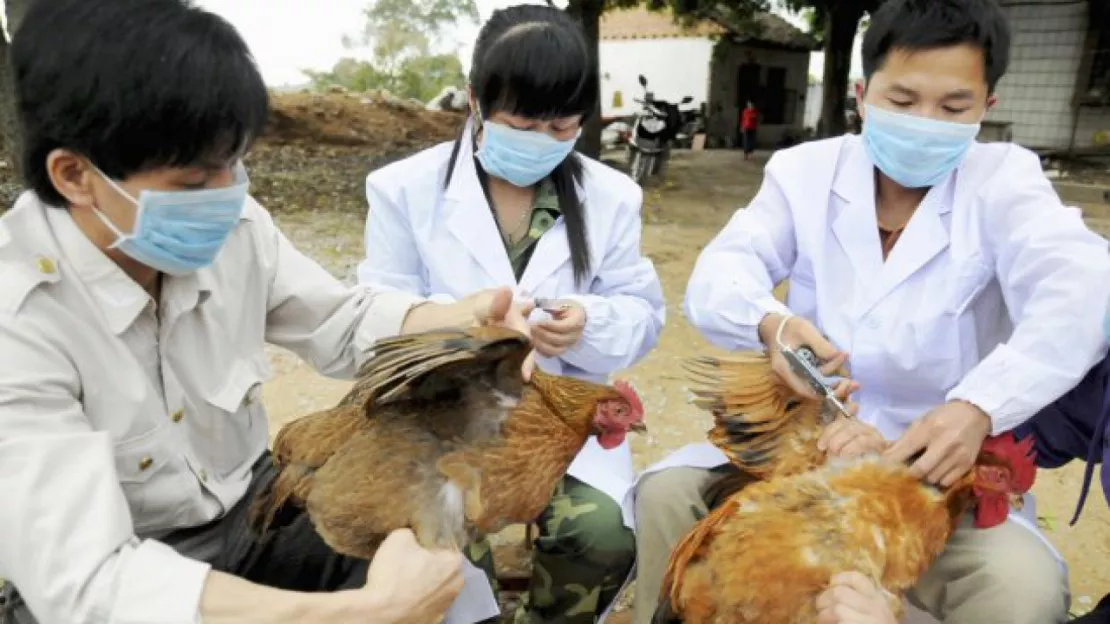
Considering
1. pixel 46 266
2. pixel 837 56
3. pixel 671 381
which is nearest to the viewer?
pixel 46 266

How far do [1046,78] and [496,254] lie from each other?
15.9m

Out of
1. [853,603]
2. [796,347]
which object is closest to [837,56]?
[796,347]

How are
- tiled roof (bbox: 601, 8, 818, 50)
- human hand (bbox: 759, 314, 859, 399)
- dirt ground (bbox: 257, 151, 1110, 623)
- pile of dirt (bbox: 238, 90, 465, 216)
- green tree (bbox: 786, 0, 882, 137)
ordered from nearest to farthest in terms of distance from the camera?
human hand (bbox: 759, 314, 859, 399) → dirt ground (bbox: 257, 151, 1110, 623) → pile of dirt (bbox: 238, 90, 465, 216) → green tree (bbox: 786, 0, 882, 137) → tiled roof (bbox: 601, 8, 818, 50)

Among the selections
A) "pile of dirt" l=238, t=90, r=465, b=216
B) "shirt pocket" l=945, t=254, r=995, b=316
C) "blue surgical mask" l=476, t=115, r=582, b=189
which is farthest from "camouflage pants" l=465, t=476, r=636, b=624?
"pile of dirt" l=238, t=90, r=465, b=216

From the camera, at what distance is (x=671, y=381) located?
5.21m

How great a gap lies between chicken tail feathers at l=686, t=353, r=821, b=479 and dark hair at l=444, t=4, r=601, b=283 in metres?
1.01

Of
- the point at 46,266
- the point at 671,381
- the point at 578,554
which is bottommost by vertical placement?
the point at 671,381

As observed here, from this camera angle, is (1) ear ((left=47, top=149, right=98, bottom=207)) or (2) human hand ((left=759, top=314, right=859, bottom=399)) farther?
(2) human hand ((left=759, top=314, right=859, bottom=399))

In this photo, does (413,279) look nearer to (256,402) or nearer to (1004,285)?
(256,402)

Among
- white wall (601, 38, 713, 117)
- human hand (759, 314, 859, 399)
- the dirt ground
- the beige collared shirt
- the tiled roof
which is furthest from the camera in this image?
white wall (601, 38, 713, 117)

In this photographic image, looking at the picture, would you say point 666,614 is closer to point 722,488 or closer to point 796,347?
point 722,488

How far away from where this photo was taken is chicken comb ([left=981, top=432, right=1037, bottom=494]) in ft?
6.60

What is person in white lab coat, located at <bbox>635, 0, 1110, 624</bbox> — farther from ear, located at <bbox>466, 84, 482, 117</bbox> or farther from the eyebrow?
ear, located at <bbox>466, 84, 482, 117</bbox>

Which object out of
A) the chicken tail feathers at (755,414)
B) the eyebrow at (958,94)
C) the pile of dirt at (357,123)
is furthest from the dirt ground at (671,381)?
the pile of dirt at (357,123)
